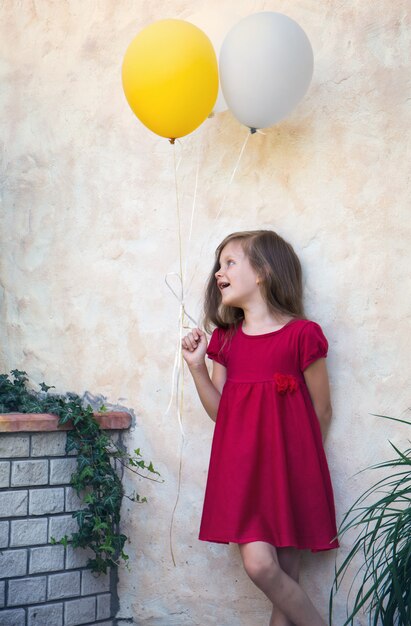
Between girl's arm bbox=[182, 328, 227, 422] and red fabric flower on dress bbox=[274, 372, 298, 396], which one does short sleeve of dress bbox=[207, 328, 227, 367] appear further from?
red fabric flower on dress bbox=[274, 372, 298, 396]

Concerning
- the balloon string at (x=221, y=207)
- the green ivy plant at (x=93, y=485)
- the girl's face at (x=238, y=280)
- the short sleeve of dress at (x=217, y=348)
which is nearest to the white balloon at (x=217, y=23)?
the balloon string at (x=221, y=207)

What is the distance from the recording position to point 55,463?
3.12m

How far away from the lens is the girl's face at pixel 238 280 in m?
2.99

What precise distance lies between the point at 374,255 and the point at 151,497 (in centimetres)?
132

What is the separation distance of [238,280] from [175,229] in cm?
56

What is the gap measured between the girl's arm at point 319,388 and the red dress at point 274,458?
0.08 feet

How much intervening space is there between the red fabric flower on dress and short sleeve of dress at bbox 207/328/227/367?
1.01 feet

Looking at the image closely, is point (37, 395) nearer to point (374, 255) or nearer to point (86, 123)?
point (86, 123)

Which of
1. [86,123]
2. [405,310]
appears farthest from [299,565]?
[86,123]

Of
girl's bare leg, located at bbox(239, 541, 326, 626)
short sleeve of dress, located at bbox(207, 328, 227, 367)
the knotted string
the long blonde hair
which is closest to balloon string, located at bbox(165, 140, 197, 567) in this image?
the knotted string

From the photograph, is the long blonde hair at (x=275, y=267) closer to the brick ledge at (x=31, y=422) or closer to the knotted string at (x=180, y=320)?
the knotted string at (x=180, y=320)

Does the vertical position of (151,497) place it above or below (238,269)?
below

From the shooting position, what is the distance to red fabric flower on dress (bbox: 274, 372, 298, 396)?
2809mm

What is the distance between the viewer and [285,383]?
2.81m
